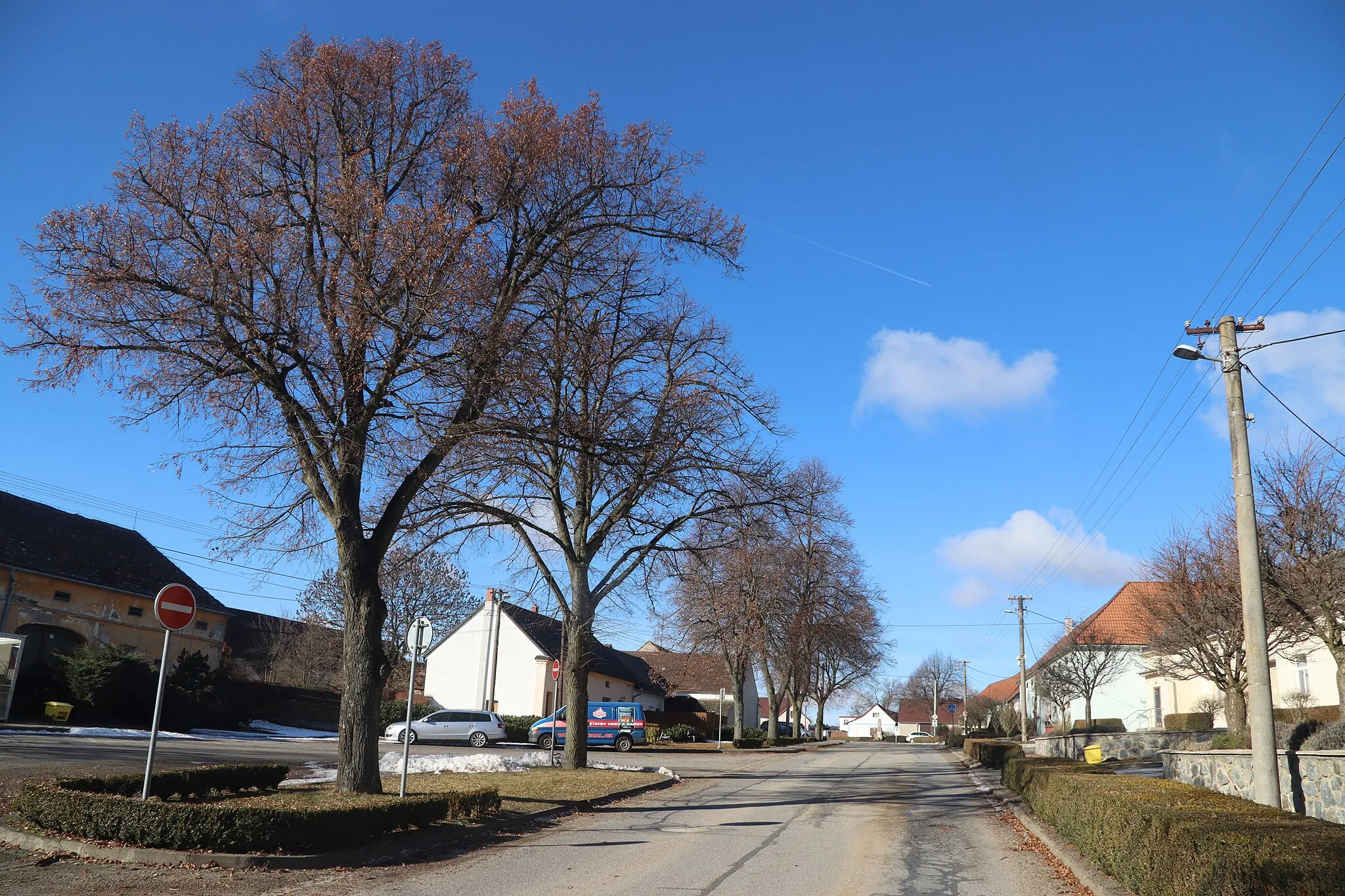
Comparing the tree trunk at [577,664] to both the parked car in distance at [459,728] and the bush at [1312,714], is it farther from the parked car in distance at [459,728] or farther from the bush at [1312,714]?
the bush at [1312,714]

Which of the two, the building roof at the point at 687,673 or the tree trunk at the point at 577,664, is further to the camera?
the building roof at the point at 687,673

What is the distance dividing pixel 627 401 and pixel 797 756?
2779 cm

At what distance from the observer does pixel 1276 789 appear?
12078mm

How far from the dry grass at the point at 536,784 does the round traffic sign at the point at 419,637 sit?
91.8 inches

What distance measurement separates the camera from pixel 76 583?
34406 millimetres

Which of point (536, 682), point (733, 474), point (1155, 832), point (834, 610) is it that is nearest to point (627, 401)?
point (733, 474)

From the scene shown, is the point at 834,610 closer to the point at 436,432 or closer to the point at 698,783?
the point at 698,783

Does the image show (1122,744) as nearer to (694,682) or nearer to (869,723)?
(694,682)

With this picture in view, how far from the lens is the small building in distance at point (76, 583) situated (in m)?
32.7

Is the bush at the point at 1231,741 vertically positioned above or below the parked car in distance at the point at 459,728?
above

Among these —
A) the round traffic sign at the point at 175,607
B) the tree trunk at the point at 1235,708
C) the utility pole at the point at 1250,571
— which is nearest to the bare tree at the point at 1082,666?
the tree trunk at the point at 1235,708

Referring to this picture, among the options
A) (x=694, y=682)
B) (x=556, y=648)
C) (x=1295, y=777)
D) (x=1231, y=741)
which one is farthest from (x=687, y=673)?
(x=1295, y=777)

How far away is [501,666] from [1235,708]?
38.9m

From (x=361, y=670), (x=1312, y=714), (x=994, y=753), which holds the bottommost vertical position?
(x=994, y=753)
